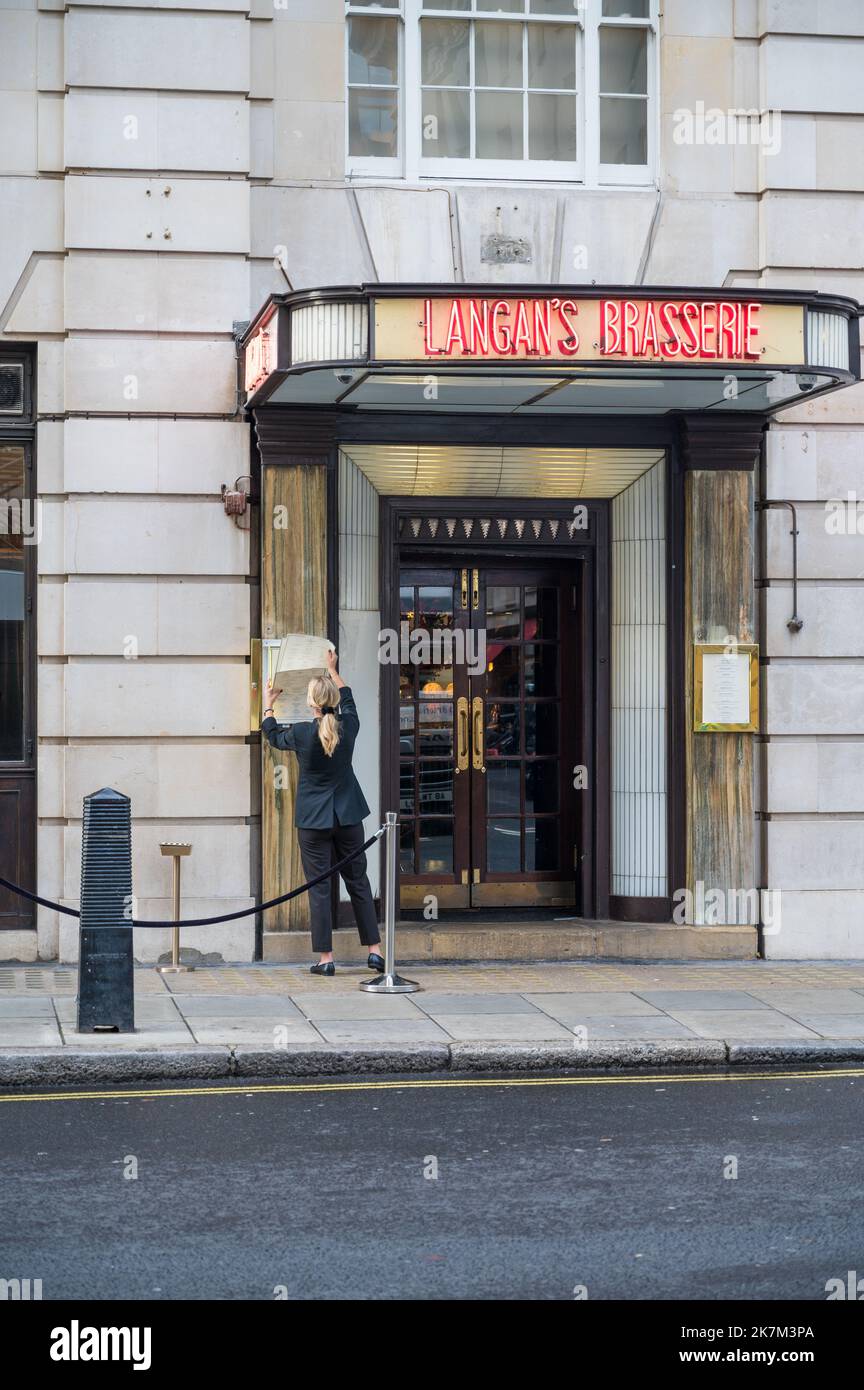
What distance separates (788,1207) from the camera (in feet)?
21.1

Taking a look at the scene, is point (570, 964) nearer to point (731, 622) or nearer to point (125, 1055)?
point (731, 622)

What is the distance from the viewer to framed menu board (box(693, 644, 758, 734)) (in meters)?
12.4

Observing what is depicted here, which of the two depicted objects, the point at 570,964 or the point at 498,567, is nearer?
the point at 570,964

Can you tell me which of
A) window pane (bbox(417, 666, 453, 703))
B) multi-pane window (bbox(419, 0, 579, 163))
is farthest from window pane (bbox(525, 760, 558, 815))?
multi-pane window (bbox(419, 0, 579, 163))

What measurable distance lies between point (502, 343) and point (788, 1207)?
5495 millimetres

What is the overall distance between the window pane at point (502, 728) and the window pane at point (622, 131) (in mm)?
4127

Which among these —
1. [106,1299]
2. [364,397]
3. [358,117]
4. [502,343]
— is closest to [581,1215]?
[106,1299]

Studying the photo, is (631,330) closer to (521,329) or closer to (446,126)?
(521,329)

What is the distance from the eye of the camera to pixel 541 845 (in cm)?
1324

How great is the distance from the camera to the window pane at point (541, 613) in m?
13.1

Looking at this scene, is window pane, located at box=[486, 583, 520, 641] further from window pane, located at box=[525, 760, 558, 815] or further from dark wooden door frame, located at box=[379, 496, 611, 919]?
window pane, located at box=[525, 760, 558, 815]

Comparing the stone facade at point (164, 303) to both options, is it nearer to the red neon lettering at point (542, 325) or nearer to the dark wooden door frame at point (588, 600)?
the dark wooden door frame at point (588, 600)

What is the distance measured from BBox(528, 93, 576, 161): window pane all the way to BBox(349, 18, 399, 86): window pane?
104cm

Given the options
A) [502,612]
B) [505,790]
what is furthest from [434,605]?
[505,790]
